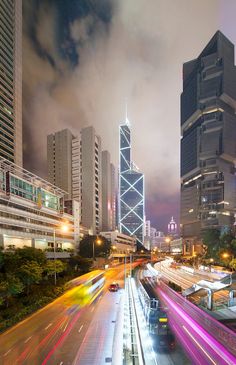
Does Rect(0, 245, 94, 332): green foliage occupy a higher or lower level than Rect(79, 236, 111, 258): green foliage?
higher

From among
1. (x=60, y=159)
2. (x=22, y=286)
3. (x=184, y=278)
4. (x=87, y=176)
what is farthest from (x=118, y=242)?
(x=22, y=286)

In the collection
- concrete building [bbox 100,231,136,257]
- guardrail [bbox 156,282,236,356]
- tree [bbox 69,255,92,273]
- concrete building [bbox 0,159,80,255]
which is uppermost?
concrete building [bbox 0,159,80,255]

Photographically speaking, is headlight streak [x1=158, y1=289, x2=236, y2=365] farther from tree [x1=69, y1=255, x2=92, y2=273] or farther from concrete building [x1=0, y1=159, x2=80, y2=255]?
tree [x1=69, y1=255, x2=92, y2=273]

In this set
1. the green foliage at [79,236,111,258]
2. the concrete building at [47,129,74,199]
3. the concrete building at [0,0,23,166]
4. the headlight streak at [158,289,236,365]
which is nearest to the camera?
the headlight streak at [158,289,236,365]

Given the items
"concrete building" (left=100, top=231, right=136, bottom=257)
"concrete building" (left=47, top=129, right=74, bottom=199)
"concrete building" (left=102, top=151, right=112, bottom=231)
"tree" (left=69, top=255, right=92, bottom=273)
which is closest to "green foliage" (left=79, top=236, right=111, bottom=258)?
"tree" (left=69, top=255, right=92, bottom=273)

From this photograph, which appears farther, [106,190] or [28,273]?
[106,190]

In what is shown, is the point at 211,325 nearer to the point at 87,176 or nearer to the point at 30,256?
the point at 30,256
